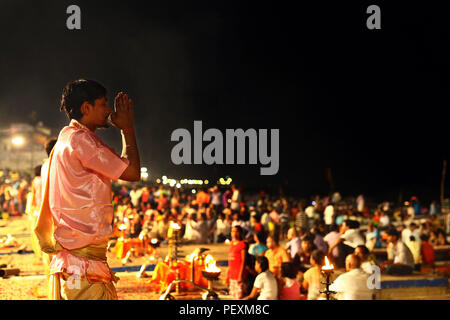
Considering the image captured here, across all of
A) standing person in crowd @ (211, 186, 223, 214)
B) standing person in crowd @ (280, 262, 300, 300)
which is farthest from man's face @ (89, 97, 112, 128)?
standing person in crowd @ (211, 186, 223, 214)

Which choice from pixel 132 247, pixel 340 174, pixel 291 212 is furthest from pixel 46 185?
pixel 340 174

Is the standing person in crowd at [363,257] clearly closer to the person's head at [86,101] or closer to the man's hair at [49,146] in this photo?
the man's hair at [49,146]

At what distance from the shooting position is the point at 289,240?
1123 centimetres

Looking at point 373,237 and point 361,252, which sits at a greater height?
point 361,252

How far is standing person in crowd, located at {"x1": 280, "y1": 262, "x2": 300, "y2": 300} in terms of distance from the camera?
689cm

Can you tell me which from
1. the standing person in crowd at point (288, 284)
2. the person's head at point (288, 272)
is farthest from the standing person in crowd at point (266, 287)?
the person's head at point (288, 272)

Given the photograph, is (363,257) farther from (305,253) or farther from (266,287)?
(305,253)

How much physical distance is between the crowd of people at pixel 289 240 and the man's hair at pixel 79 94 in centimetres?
450

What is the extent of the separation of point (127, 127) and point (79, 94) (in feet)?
0.91

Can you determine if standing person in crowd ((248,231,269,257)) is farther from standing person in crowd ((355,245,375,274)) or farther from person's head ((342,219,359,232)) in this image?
standing person in crowd ((355,245,375,274))

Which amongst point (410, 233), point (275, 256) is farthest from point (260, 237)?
point (410, 233)

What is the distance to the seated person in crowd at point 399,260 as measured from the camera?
1060 centimetres

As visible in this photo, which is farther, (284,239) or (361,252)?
(284,239)
